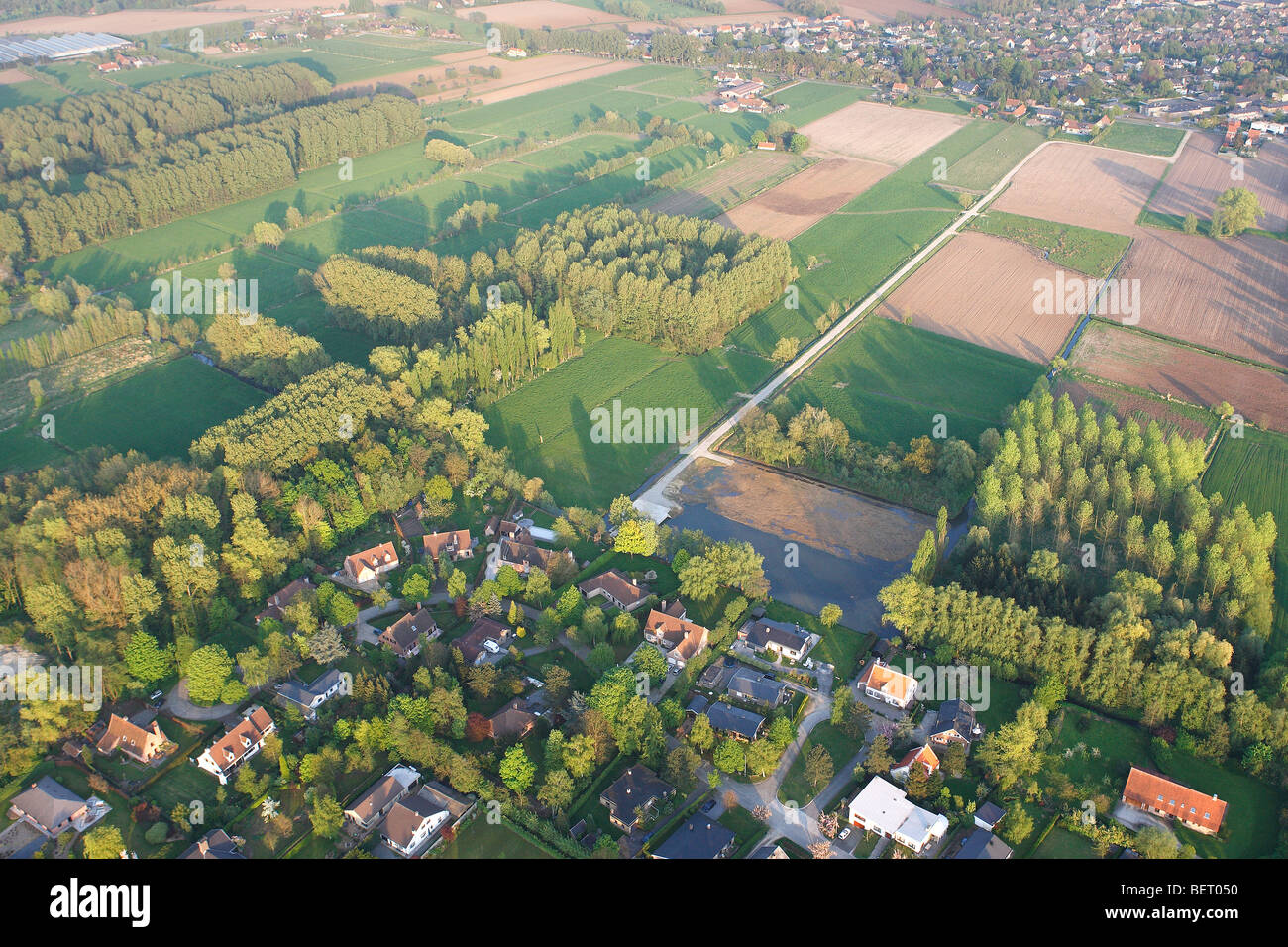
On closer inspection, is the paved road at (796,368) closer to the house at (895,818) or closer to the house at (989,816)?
the house at (895,818)

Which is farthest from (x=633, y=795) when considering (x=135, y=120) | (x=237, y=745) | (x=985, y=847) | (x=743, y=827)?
(x=135, y=120)

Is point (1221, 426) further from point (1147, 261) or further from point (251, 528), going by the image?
point (251, 528)

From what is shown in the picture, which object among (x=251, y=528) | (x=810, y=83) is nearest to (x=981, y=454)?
(x=251, y=528)

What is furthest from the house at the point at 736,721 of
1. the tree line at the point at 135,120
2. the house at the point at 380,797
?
the tree line at the point at 135,120

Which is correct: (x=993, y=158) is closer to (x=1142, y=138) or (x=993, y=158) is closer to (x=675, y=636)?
(x=1142, y=138)

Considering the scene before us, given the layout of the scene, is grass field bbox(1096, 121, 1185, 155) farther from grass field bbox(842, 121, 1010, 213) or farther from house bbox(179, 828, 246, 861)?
house bbox(179, 828, 246, 861)

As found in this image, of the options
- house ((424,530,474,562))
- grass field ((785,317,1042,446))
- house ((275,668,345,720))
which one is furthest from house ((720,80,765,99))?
house ((275,668,345,720))
